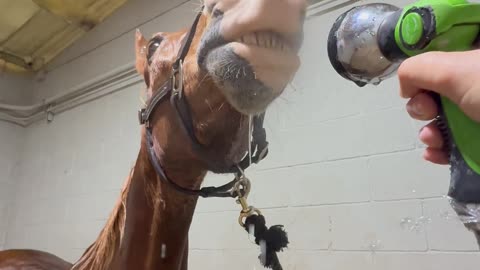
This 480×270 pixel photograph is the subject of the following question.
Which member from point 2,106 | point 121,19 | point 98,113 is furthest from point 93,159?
point 2,106

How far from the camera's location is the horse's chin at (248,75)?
575mm

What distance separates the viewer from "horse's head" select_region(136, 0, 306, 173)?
56 centimetres

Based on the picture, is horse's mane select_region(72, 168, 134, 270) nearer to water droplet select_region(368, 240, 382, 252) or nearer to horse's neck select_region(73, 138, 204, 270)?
horse's neck select_region(73, 138, 204, 270)

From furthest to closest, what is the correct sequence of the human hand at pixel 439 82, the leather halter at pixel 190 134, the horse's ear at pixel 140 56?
the horse's ear at pixel 140 56 < the leather halter at pixel 190 134 < the human hand at pixel 439 82

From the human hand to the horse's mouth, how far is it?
0.24 m

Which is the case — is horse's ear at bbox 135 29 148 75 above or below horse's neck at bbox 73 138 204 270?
above

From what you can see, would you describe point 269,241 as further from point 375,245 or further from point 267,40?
point 375,245

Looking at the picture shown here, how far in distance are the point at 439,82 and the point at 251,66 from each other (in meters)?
0.30

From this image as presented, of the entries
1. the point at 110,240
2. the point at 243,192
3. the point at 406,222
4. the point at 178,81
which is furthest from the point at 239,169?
the point at 406,222

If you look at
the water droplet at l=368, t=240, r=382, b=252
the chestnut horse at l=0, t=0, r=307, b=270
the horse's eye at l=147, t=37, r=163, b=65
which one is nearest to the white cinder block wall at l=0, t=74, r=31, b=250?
the chestnut horse at l=0, t=0, r=307, b=270

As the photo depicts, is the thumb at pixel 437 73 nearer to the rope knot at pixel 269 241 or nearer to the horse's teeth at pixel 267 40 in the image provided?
the horse's teeth at pixel 267 40

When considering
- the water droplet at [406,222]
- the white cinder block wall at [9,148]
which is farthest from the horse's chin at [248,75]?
the white cinder block wall at [9,148]

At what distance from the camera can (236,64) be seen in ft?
1.96

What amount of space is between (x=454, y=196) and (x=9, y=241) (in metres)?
3.05
